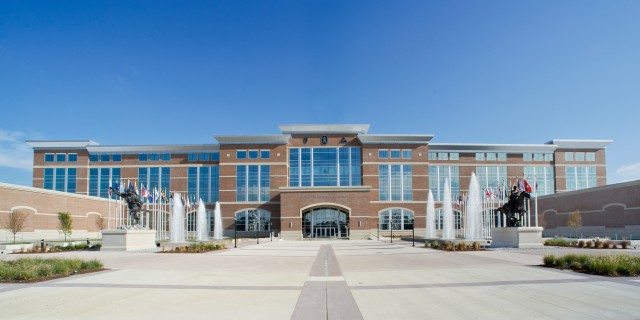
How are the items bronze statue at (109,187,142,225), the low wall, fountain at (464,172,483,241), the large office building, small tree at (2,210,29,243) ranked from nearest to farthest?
bronze statue at (109,187,142,225) < small tree at (2,210,29,243) < fountain at (464,172,483,241) < the low wall < the large office building

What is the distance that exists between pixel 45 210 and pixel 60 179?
85.5 ft

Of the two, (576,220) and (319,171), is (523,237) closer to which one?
(576,220)

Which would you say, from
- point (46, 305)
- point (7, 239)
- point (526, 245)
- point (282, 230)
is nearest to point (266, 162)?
point (282, 230)

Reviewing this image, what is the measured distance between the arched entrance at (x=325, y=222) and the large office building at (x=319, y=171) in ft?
0.51

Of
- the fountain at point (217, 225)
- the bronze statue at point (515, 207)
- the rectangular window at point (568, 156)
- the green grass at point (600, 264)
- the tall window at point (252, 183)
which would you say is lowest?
the fountain at point (217, 225)

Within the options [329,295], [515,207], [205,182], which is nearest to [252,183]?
[205,182]

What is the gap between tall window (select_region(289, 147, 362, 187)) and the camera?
75125mm

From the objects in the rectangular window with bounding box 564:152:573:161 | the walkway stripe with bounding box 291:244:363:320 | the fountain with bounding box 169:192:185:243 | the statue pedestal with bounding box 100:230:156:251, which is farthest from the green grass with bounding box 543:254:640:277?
the rectangular window with bounding box 564:152:573:161

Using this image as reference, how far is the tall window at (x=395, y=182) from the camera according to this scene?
74.2 metres

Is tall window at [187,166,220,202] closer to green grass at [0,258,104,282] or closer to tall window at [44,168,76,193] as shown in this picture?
tall window at [44,168,76,193]

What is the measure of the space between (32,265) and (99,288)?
4668 mm

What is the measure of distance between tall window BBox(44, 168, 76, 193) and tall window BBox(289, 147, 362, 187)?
3727 centimetres

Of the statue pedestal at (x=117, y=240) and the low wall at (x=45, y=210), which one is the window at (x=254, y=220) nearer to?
the low wall at (x=45, y=210)

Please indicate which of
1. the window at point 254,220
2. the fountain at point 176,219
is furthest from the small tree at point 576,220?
the fountain at point 176,219
